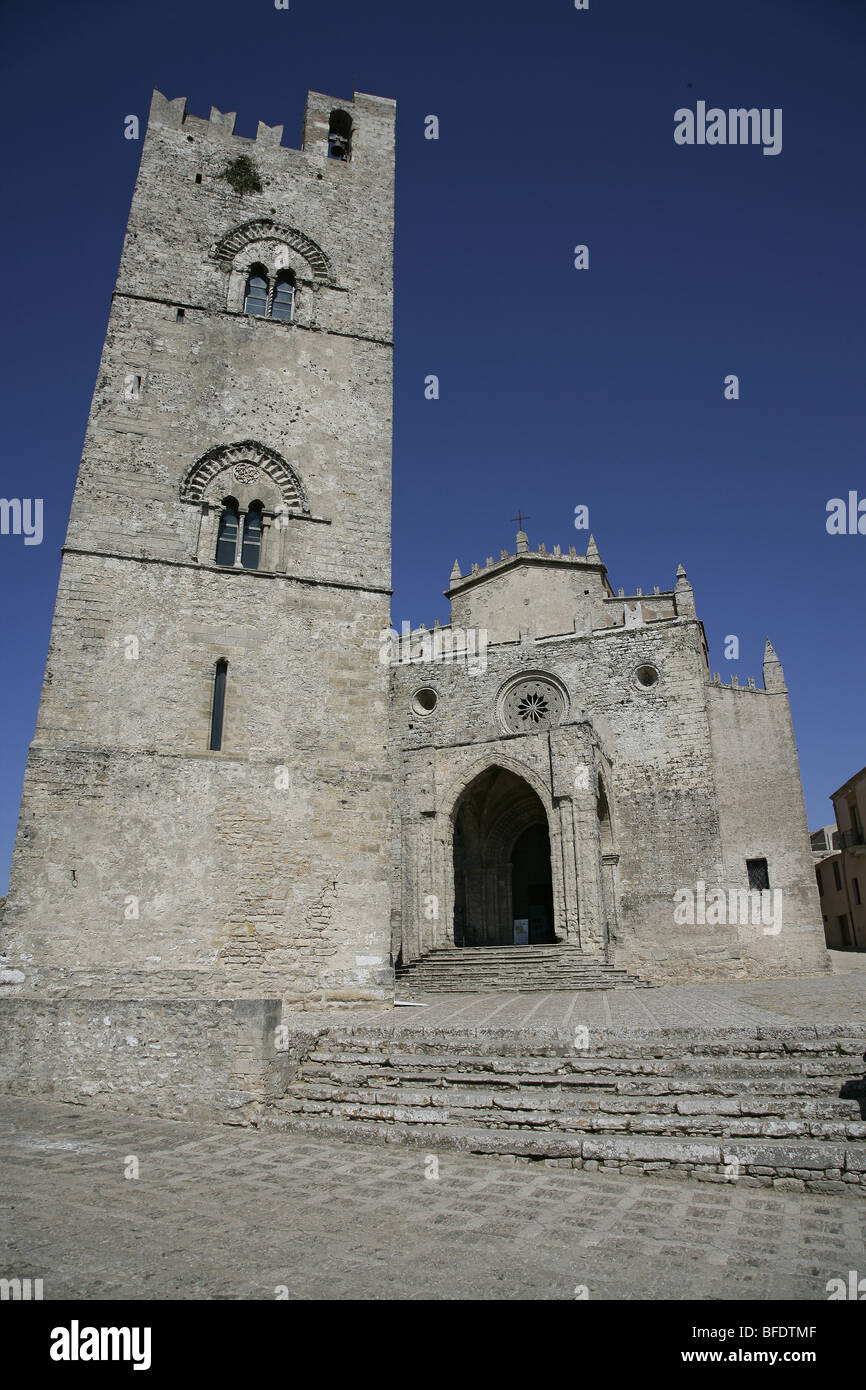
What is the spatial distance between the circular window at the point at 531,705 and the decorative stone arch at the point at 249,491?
1173cm

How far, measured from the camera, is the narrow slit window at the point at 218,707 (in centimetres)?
1130

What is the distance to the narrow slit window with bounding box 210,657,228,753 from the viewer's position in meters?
11.3

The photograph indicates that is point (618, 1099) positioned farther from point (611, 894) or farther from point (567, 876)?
point (611, 894)

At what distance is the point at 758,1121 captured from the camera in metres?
5.21

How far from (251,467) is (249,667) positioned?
3.51 m

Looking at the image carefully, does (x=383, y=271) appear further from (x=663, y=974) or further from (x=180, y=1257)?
(x=663, y=974)

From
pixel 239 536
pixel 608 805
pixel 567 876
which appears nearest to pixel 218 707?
pixel 239 536

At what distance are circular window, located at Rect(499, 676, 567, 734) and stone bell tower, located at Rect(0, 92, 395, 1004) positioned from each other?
36.2 feet

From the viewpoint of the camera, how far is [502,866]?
23000mm

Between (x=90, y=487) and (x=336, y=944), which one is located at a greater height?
(x=90, y=487)
